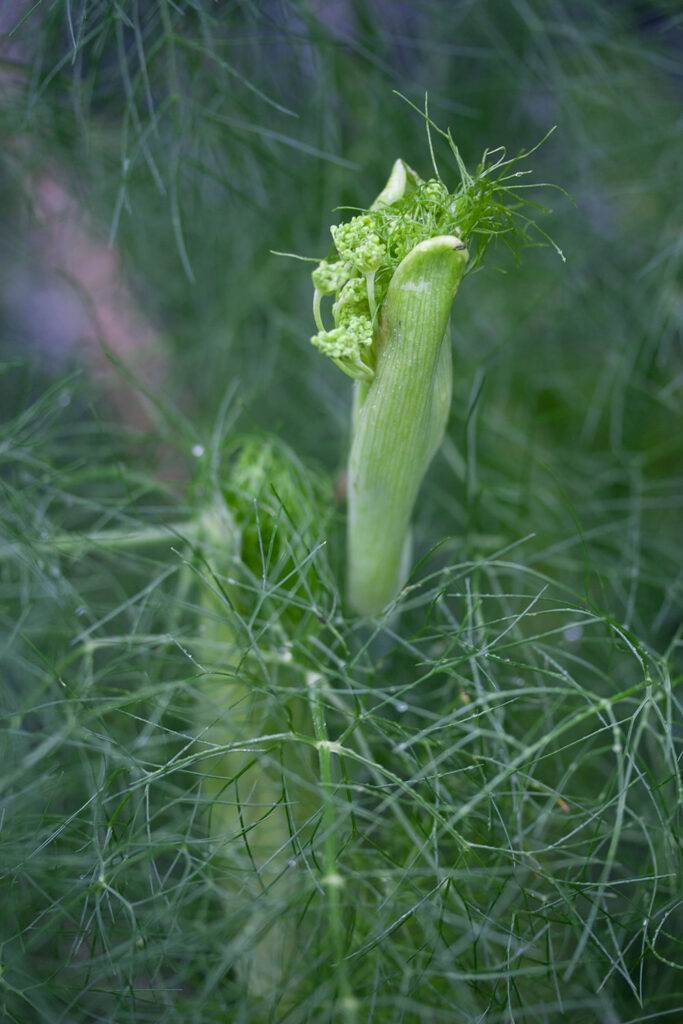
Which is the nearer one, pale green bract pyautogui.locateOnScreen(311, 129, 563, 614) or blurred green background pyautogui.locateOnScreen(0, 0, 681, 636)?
pale green bract pyautogui.locateOnScreen(311, 129, 563, 614)

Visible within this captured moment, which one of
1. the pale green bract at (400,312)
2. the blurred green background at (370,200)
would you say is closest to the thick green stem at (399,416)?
the pale green bract at (400,312)

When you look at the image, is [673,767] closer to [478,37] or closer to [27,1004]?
[27,1004]

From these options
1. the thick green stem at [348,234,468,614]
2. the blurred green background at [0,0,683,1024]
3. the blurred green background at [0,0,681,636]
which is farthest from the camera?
the blurred green background at [0,0,681,636]

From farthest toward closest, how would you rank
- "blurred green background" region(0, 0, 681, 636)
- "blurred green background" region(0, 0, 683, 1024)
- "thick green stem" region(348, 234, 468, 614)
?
"blurred green background" region(0, 0, 681, 636), "blurred green background" region(0, 0, 683, 1024), "thick green stem" region(348, 234, 468, 614)

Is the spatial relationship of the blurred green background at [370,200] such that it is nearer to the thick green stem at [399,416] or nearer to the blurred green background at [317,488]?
the blurred green background at [317,488]

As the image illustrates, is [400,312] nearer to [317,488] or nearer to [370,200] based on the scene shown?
[317,488]

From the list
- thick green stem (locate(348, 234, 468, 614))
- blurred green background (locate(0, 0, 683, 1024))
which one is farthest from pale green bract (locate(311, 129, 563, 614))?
blurred green background (locate(0, 0, 683, 1024))

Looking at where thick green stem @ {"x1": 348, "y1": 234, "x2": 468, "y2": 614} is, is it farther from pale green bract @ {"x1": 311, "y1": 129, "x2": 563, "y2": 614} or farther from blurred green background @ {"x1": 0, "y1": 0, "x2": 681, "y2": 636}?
blurred green background @ {"x1": 0, "y1": 0, "x2": 681, "y2": 636}

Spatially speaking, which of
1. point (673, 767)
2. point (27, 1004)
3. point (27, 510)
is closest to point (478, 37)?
point (27, 510)
